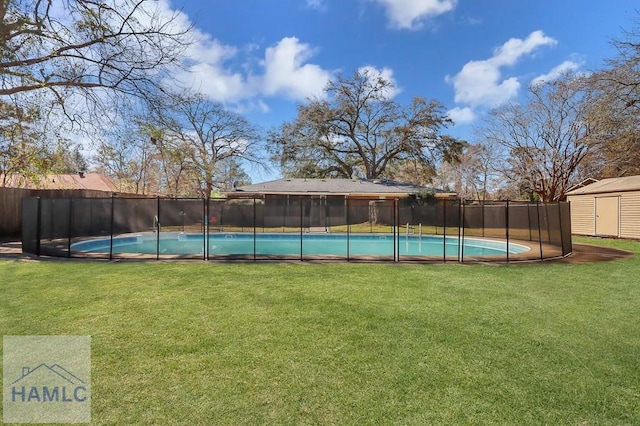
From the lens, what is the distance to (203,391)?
2467 mm

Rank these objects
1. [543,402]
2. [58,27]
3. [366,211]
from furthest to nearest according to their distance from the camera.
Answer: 1. [366,211]
2. [58,27]
3. [543,402]

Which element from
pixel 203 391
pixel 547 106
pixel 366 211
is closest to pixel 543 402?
pixel 203 391

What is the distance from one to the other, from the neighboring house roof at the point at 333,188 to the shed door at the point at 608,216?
8.06 m

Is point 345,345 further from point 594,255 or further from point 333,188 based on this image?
point 333,188

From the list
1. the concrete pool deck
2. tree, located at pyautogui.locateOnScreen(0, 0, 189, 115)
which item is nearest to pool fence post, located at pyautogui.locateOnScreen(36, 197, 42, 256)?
the concrete pool deck

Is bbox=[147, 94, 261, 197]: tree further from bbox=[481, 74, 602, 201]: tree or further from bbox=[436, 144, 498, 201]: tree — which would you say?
bbox=[481, 74, 602, 201]: tree

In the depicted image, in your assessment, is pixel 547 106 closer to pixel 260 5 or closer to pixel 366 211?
pixel 366 211

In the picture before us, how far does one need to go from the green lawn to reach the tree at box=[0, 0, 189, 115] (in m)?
4.82

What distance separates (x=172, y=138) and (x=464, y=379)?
10802 millimetres

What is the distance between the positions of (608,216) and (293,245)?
13402 mm

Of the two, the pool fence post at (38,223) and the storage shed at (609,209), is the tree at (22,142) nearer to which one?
the pool fence post at (38,223)
